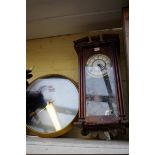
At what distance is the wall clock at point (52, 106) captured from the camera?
40.2 inches

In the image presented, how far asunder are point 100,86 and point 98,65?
0.09m


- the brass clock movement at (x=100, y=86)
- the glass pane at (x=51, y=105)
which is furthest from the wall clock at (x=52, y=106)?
the brass clock movement at (x=100, y=86)

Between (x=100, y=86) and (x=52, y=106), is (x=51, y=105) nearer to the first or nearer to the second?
(x=52, y=106)

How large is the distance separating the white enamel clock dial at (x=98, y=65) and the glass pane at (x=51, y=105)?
5.2 inches

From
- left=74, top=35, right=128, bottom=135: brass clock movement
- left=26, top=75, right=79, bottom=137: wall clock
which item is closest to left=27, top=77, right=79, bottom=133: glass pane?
left=26, top=75, right=79, bottom=137: wall clock

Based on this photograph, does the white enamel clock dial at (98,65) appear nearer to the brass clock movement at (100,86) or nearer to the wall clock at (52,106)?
the brass clock movement at (100,86)

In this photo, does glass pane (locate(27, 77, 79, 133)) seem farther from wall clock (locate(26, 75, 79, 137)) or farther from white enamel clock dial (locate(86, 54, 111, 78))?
white enamel clock dial (locate(86, 54, 111, 78))

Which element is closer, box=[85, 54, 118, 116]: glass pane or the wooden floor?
the wooden floor

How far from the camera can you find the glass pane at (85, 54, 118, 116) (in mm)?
922

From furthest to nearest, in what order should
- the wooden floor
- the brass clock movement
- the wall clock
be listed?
the wall clock, the brass clock movement, the wooden floor

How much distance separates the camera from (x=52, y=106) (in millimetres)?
1059

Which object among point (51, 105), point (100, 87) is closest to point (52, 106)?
point (51, 105)

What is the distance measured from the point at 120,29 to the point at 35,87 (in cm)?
49
